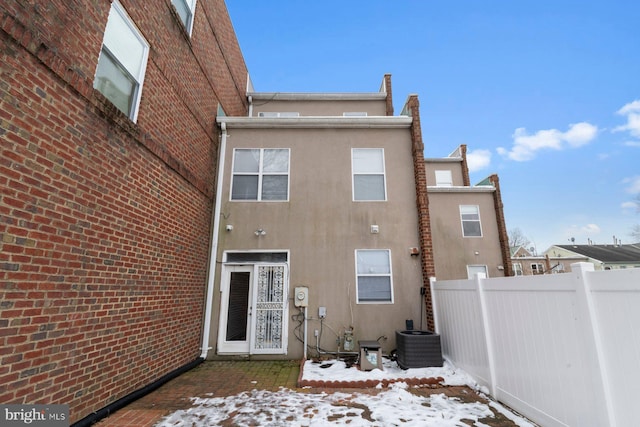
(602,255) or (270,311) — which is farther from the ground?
(602,255)

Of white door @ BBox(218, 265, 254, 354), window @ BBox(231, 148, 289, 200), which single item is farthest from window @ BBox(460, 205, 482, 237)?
white door @ BBox(218, 265, 254, 354)

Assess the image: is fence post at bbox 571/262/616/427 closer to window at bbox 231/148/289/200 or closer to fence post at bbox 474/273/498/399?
fence post at bbox 474/273/498/399

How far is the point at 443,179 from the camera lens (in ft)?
50.2

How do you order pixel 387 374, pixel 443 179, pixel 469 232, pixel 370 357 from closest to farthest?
pixel 387 374 → pixel 370 357 → pixel 469 232 → pixel 443 179

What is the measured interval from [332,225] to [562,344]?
469cm

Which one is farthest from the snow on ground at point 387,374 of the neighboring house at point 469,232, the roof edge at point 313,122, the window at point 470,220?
the window at point 470,220

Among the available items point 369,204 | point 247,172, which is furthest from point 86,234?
point 369,204

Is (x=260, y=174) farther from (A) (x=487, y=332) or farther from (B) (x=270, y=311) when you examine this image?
(A) (x=487, y=332)

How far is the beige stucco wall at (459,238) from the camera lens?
11500 millimetres

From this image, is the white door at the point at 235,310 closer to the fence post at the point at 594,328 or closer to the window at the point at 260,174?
the window at the point at 260,174

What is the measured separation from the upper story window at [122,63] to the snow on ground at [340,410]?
461 centimetres

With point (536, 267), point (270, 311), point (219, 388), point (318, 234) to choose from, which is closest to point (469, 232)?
point (318, 234)

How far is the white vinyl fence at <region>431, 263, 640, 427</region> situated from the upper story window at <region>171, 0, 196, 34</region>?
8152 mm

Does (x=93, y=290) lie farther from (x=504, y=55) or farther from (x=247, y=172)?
(x=504, y=55)
